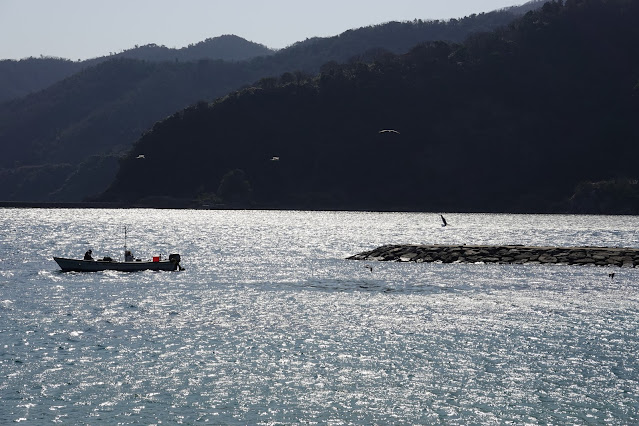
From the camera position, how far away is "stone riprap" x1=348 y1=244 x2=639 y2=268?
88.6 metres

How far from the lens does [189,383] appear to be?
36438 mm

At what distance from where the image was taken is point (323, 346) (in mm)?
44750

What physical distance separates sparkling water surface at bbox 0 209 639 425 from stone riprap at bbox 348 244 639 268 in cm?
296

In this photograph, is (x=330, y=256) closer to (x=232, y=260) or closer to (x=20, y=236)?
(x=232, y=260)

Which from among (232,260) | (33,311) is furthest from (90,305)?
(232,260)

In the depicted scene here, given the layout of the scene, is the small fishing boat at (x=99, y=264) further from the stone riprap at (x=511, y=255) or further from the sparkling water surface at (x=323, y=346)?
the stone riprap at (x=511, y=255)

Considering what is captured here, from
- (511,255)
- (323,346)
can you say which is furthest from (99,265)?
(323,346)

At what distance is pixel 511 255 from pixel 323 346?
53.3 meters

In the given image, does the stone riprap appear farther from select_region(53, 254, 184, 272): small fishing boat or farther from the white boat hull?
the white boat hull

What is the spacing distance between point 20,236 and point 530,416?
467ft

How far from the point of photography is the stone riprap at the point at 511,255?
291 feet

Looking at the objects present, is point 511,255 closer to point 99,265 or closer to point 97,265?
point 99,265

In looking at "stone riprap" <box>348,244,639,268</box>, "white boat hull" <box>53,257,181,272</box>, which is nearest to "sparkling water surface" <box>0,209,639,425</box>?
"white boat hull" <box>53,257,181,272</box>

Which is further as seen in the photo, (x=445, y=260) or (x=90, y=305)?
(x=445, y=260)
